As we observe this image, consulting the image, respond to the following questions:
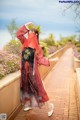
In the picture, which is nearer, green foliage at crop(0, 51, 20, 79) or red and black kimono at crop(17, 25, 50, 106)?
red and black kimono at crop(17, 25, 50, 106)

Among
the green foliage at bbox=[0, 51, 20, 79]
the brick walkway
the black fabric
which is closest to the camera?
the black fabric

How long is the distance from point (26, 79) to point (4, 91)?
0.62 meters

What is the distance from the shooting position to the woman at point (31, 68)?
3955mm

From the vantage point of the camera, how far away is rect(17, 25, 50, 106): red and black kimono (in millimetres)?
3951

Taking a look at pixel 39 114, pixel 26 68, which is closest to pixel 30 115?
pixel 39 114

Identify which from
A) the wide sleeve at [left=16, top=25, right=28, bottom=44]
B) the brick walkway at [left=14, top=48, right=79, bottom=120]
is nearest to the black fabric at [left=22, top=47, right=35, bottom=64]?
the wide sleeve at [left=16, top=25, right=28, bottom=44]

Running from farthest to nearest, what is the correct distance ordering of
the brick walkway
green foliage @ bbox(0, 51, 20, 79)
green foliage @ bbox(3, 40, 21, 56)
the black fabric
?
green foliage @ bbox(3, 40, 21, 56) < green foliage @ bbox(0, 51, 20, 79) < the brick walkway < the black fabric

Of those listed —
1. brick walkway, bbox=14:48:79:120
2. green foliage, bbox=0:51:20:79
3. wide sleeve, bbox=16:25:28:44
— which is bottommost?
brick walkway, bbox=14:48:79:120

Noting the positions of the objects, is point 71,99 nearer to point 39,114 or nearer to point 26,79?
point 39,114

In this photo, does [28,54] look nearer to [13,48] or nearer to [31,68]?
[31,68]

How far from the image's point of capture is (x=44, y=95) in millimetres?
4168

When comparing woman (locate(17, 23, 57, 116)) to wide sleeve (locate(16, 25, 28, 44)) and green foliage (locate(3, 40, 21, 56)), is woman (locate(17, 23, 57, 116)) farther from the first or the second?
green foliage (locate(3, 40, 21, 56))

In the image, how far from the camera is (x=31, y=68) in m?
3.99

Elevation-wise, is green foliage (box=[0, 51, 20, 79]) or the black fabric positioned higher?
the black fabric
